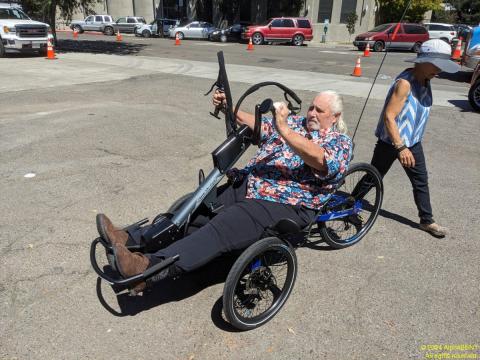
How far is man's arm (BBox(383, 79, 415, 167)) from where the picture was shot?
331 cm

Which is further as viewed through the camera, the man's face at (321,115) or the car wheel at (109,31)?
the car wheel at (109,31)

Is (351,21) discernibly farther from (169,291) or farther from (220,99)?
(169,291)

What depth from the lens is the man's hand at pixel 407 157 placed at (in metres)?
3.41

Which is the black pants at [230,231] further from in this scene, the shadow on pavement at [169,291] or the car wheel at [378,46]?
the car wheel at [378,46]

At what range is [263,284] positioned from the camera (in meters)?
2.76

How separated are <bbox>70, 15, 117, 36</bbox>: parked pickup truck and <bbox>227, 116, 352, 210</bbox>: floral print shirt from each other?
35.6m

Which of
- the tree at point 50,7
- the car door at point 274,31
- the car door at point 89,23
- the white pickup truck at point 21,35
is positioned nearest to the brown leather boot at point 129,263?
the white pickup truck at point 21,35

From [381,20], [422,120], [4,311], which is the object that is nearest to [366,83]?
[422,120]

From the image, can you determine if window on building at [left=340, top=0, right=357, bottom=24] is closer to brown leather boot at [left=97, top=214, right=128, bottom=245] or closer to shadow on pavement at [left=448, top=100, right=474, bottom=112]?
shadow on pavement at [left=448, top=100, right=474, bottom=112]

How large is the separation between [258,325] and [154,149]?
3.67 meters

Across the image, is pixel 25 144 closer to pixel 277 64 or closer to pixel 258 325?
pixel 258 325

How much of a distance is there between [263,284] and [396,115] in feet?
5.95

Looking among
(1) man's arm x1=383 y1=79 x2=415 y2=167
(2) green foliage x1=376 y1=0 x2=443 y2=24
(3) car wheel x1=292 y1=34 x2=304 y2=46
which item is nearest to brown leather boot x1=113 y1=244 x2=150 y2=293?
(1) man's arm x1=383 y1=79 x2=415 y2=167

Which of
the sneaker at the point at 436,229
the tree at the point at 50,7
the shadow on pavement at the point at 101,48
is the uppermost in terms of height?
the tree at the point at 50,7
